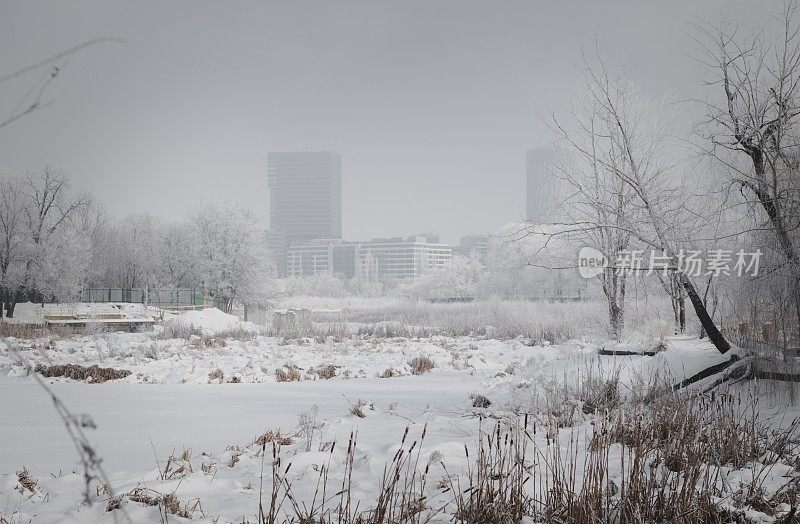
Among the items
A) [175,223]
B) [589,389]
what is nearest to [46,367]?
[589,389]

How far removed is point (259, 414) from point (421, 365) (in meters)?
5.98

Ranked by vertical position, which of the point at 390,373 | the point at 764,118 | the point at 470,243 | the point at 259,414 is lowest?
the point at 390,373

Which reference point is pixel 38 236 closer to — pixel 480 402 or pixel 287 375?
pixel 287 375

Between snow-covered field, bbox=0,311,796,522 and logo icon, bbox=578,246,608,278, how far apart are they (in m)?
2.18

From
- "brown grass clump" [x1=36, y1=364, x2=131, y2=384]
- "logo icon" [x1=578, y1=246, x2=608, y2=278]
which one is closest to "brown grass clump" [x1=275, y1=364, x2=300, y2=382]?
"brown grass clump" [x1=36, y1=364, x2=131, y2=384]

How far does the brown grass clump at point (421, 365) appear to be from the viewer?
39.8 feet

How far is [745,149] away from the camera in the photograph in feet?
24.7

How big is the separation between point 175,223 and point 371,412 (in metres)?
42.8

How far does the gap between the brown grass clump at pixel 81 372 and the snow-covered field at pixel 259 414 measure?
0.34 ft

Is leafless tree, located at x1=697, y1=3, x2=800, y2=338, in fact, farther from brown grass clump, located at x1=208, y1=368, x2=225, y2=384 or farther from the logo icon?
brown grass clump, located at x1=208, y1=368, x2=225, y2=384

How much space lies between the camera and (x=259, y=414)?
274 inches

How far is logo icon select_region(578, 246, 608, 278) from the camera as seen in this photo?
14180mm

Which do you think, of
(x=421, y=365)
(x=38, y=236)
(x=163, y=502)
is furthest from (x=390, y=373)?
(x=38, y=236)

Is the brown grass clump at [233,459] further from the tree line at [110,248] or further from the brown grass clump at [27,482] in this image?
the tree line at [110,248]
